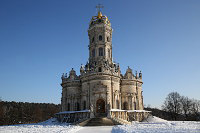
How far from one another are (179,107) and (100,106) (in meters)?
27.8

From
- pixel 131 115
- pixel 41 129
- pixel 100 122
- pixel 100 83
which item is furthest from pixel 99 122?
pixel 131 115

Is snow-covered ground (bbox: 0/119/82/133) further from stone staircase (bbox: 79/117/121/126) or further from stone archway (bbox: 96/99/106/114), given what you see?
stone archway (bbox: 96/99/106/114)

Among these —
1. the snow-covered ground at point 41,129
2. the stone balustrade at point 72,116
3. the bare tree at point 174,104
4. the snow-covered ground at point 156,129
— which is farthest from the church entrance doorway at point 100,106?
the bare tree at point 174,104

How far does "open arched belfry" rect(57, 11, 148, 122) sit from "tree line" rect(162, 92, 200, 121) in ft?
53.7

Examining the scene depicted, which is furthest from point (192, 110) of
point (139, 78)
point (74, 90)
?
point (74, 90)

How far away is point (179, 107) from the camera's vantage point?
53625 millimetres

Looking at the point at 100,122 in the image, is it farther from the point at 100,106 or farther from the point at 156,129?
the point at 156,129

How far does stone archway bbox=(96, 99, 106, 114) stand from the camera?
121 feet

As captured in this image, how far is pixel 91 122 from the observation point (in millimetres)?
28344

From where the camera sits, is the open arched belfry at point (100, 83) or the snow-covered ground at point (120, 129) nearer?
the snow-covered ground at point (120, 129)

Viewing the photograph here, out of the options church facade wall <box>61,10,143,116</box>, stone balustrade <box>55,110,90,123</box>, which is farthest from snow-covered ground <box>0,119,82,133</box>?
church facade wall <box>61,10,143,116</box>

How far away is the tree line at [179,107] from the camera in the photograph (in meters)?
53.2

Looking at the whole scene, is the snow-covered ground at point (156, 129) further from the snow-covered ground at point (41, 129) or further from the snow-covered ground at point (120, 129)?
the snow-covered ground at point (41, 129)

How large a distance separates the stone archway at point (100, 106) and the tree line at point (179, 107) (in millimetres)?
25191
